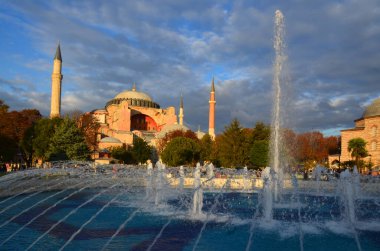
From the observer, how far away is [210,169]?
60.2ft

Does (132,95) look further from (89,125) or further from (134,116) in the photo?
(89,125)

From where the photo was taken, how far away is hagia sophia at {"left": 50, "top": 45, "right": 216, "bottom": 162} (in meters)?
48.7

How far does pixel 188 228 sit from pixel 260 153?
22.6m

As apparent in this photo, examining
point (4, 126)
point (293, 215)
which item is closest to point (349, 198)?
point (293, 215)

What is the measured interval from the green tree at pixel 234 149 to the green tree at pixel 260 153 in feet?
3.43

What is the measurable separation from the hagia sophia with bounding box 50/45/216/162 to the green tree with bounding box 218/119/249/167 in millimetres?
18863

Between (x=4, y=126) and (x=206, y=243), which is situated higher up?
(x=4, y=126)

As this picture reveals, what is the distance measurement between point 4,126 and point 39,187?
1832 cm

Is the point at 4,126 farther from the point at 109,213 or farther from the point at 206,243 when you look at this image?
the point at 206,243

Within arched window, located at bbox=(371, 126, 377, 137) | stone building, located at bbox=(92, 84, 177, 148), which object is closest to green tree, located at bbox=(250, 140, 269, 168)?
arched window, located at bbox=(371, 126, 377, 137)

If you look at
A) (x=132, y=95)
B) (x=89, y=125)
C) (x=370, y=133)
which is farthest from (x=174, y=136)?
(x=132, y=95)

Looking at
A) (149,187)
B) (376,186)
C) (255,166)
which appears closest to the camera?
(149,187)

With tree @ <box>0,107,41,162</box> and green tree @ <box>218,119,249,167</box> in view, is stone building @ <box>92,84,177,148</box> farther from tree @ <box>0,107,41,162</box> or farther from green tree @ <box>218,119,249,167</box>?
green tree @ <box>218,119,249,167</box>

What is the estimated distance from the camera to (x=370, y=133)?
40562mm
